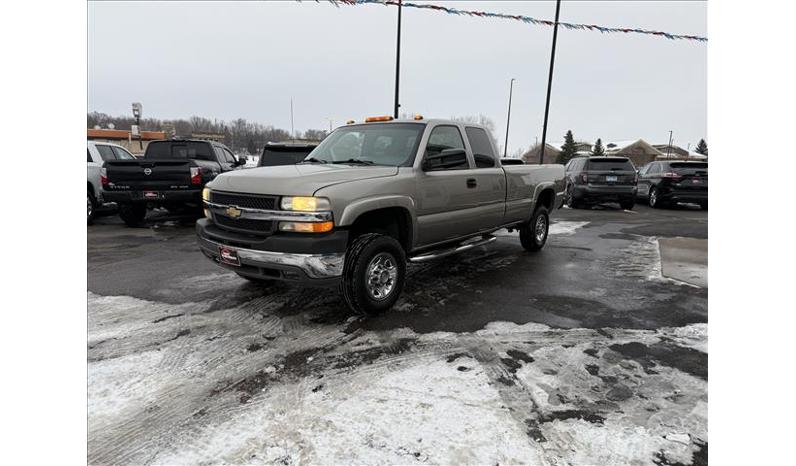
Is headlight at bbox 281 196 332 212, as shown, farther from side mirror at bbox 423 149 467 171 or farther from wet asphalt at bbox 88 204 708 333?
side mirror at bbox 423 149 467 171

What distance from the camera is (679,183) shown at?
14.5 metres

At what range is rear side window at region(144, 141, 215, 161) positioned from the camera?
1099 centimetres

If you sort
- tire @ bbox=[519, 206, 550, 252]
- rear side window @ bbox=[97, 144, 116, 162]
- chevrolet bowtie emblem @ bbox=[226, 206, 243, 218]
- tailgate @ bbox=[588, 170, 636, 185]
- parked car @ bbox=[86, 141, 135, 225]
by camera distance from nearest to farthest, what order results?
chevrolet bowtie emblem @ bbox=[226, 206, 243, 218]
tire @ bbox=[519, 206, 550, 252]
parked car @ bbox=[86, 141, 135, 225]
rear side window @ bbox=[97, 144, 116, 162]
tailgate @ bbox=[588, 170, 636, 185]

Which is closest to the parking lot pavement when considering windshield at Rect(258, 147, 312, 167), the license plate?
the license plate

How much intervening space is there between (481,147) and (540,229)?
2.32 m

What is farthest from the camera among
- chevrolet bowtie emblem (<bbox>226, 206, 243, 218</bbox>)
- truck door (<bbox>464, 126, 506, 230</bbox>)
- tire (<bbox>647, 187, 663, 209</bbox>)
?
tire (<bbox>647, 187, 663, 209</bbox>)

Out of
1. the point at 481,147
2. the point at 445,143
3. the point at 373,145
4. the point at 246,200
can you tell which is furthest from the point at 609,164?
the point at 246,200

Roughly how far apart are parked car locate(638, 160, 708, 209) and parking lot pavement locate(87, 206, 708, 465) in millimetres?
10374

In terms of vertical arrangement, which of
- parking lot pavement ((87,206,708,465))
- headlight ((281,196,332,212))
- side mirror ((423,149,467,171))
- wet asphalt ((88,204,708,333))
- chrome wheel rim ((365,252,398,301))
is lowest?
parking lot pavement ((87,206,708,465))

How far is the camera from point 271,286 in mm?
5098

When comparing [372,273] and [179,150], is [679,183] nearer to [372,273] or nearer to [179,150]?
[372,273]

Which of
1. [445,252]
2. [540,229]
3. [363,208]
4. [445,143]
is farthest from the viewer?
[540,229]

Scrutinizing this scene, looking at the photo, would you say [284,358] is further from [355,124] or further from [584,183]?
[584,183]

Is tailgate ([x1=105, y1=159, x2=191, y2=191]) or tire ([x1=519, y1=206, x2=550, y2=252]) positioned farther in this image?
tailgate ([x1=105, y1=159, x2=191, y2=191])
